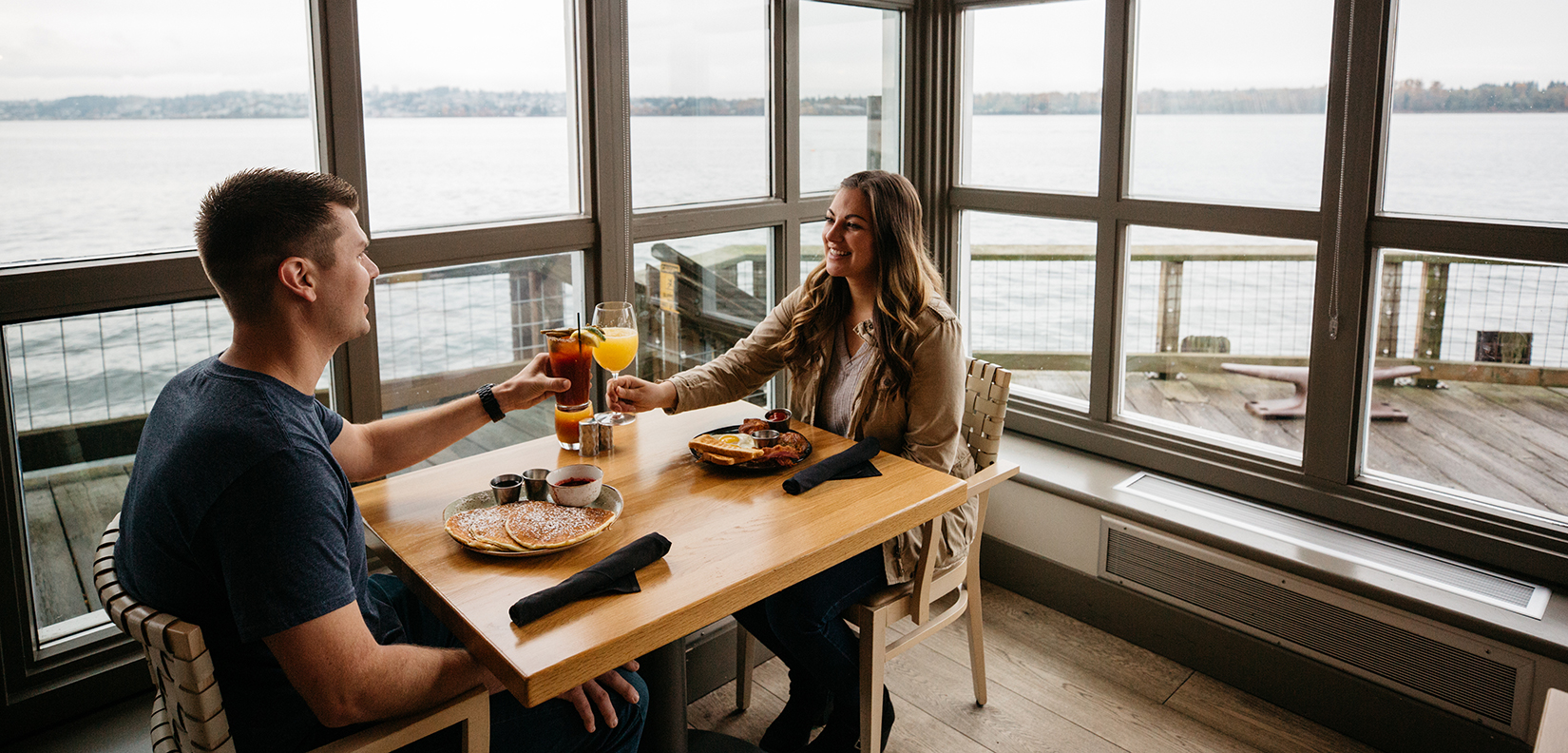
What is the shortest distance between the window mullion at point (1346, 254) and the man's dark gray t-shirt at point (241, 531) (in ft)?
8.05

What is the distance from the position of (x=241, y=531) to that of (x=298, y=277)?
0.36 metres

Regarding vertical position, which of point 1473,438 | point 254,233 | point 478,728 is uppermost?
point 254,233

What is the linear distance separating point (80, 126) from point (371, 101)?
56cm

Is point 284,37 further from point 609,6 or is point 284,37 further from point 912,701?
point 912,701

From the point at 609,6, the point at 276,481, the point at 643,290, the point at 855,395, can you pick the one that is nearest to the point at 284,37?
the point at 609,6

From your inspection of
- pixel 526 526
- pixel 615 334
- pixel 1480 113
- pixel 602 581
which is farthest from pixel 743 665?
pixel 1480 113

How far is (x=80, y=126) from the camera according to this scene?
191 centimetres

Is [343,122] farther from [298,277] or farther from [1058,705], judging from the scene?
[1058,705]

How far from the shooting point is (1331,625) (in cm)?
248

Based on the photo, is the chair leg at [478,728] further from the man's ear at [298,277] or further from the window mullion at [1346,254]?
the window mullion at [1346,254]

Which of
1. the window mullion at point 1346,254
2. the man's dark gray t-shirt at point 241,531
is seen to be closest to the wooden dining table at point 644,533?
the man's dark gray t-shirt at point 241,531

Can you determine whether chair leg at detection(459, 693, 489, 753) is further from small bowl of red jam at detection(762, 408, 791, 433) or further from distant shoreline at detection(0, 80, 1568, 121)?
distant shoreline at detection(0, 80, 1568, 121)

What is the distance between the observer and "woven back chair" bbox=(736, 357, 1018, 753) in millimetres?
2141

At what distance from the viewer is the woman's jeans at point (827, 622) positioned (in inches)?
82.4
